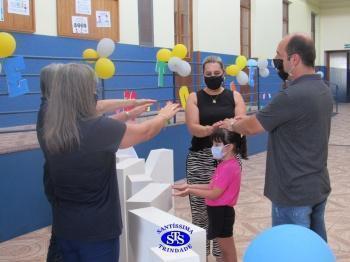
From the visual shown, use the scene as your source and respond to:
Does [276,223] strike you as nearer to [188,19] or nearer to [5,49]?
[5,49]

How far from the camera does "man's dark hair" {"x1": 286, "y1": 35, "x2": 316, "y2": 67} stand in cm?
212

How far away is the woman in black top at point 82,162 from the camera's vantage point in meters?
1.75

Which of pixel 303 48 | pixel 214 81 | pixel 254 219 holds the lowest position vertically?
pixel 254 219

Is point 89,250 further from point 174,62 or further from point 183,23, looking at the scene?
point 183,23

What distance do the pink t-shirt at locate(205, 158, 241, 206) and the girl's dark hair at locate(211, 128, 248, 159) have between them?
0.10 metres

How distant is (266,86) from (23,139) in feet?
30.7

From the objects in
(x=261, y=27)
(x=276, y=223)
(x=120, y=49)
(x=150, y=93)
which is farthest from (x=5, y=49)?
A: (x=261, y=27)

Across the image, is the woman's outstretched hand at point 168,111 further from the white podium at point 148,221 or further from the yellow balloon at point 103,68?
the yellow balloon at point 103,68

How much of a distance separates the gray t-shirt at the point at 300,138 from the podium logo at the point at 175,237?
2.24ft

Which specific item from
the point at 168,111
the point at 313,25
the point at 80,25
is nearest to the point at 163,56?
the point at 80,25

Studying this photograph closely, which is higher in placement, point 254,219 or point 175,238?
point 175,238

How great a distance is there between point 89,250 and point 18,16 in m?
4.79

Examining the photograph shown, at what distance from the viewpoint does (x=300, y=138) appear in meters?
2.13

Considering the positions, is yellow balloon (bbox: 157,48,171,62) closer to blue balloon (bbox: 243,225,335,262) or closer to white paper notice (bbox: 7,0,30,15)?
white paper notice (bbox: 7,0,30,15)
